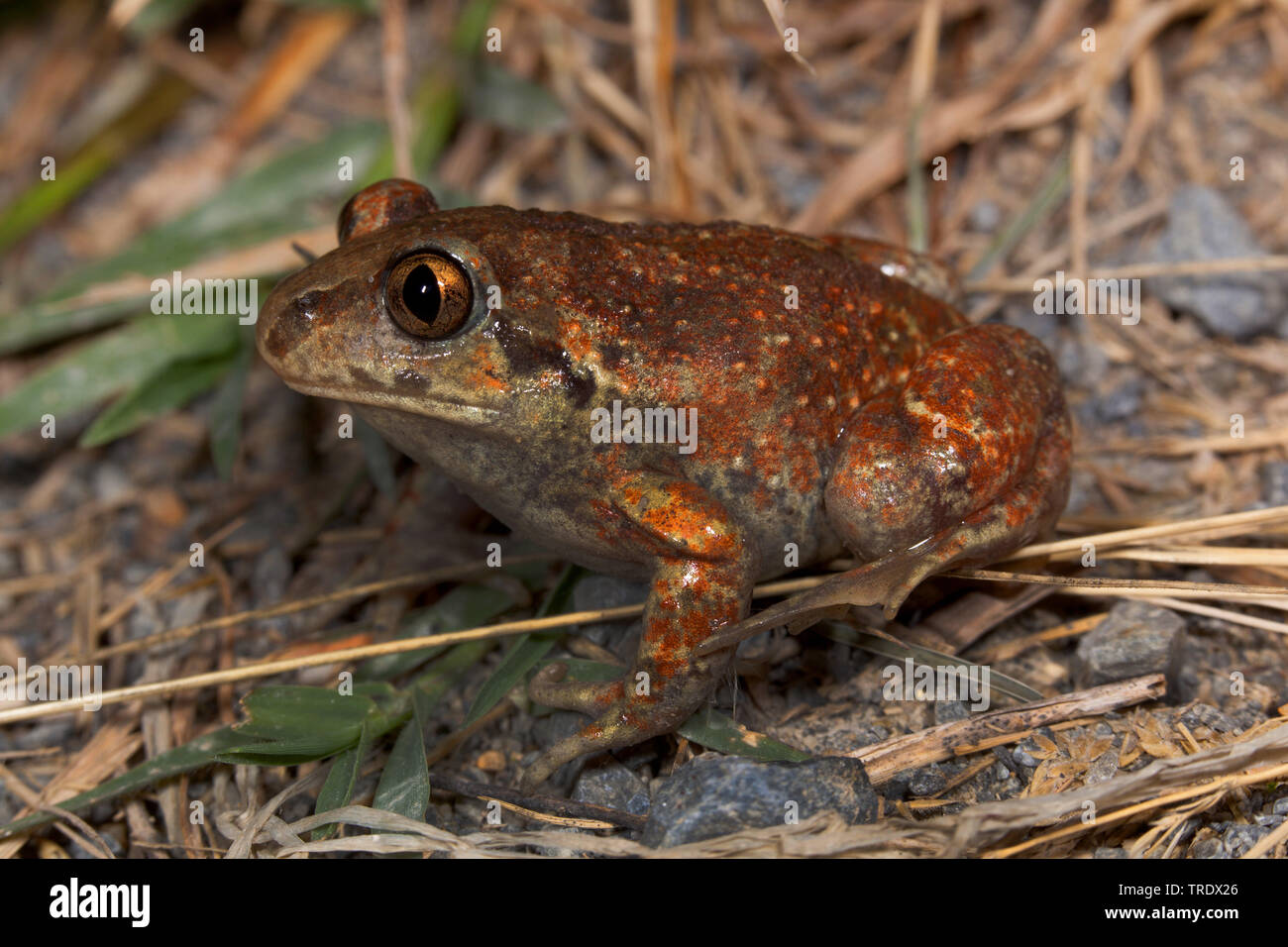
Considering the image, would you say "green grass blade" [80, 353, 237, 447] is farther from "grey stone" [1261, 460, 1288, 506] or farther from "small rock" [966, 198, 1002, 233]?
"grey stone" [1261, 460, 1288, 506]

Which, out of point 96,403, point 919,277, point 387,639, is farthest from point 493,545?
point 96,403

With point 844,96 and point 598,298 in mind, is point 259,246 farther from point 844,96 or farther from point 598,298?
point 844,96

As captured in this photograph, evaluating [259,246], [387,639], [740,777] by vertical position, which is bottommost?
[740,777]

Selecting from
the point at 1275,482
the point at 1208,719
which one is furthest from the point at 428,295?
the point at 1275,482

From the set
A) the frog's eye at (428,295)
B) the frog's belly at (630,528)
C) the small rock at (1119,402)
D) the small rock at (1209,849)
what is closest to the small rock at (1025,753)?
the small rock at (1209,849)
